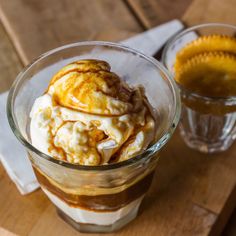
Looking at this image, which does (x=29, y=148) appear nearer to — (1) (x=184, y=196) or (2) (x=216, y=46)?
(1) (x=184, y=196)

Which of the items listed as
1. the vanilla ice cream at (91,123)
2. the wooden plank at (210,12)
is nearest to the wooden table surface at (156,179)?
the wooden plank at (210,12)

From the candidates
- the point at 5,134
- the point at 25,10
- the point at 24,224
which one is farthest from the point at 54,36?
the point at 24,224

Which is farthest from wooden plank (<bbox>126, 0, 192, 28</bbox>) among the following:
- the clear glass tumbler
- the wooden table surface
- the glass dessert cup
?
the glass dessert cup

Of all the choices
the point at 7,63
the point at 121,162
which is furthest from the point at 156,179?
the point at 7,63

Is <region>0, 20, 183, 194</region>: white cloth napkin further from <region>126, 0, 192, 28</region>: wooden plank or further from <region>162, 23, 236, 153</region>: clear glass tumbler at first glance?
<region>126, 0, 192, 28</region>: wooden plank

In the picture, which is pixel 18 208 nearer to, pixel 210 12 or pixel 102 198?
pixel 102 198

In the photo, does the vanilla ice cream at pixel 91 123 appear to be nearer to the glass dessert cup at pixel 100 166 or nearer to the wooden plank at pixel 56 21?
the glass dessert cup at pixel 100 166
